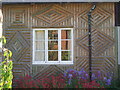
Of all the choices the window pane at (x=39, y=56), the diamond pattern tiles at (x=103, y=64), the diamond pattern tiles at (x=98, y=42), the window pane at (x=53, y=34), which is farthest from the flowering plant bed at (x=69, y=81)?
the window pane at (x=53, y=34)

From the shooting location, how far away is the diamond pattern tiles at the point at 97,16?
23.7ft

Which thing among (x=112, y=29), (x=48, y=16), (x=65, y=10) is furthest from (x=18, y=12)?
(x=112, y=29)

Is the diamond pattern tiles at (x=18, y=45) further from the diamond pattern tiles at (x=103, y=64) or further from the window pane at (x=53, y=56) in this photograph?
the diamond pattern tiles at (x=103, y=64)

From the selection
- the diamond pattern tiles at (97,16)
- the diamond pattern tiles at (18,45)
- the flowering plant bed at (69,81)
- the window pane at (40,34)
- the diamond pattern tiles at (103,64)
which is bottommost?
the flowering plant bed at (69,81)

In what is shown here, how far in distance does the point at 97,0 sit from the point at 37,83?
430 centimetres

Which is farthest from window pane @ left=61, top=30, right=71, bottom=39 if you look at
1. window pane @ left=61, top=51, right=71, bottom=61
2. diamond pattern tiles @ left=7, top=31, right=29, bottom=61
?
diamond pattern tiles @ left=7, top=31, right=29, bottom=61

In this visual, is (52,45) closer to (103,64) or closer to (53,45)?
(53,45)

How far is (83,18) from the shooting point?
7215 millimetres

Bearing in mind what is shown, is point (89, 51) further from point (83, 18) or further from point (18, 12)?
point (18, 12)

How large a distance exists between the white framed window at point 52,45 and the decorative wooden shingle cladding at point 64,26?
24 centimetres

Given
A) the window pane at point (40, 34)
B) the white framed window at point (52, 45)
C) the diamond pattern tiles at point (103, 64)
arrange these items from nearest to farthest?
the diamond pattern tiles at point (103, 64)
the white framed window at point (52, 45)
the window pane at point (40, 34)

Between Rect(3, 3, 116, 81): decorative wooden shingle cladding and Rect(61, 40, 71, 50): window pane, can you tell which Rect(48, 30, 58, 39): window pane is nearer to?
Rect(3, 3, 116, 81): decorative wooden shingle cladding

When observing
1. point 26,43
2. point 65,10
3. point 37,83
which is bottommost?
point 37,83

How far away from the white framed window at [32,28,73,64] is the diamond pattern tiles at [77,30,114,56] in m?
0.53
